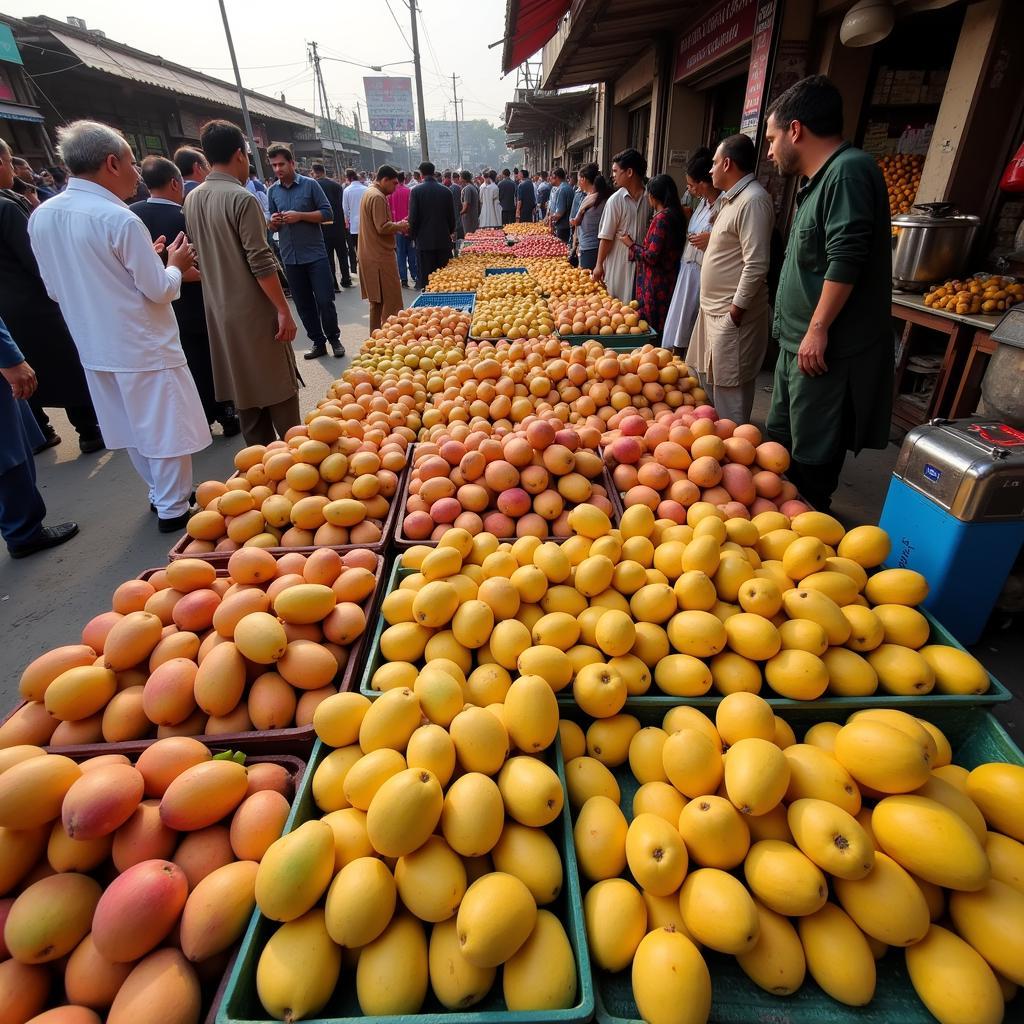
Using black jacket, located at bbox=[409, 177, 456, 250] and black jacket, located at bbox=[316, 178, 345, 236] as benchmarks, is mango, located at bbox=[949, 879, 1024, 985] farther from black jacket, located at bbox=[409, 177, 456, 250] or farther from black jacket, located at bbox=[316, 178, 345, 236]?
black jacket, located at bbox=[316, 178, 345, 236]

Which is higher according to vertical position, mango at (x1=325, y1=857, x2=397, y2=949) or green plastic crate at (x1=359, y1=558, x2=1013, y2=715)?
mango at (x1=325, y1=857, x2=397, y2=949)

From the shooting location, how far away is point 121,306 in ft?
11.5

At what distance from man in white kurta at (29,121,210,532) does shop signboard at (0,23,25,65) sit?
13030 millimetres

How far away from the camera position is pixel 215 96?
1984cm

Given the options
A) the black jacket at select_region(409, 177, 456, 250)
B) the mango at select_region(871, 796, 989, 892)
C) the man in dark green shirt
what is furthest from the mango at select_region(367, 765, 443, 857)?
the black jacket at select_region(409, 177, 456, 250)

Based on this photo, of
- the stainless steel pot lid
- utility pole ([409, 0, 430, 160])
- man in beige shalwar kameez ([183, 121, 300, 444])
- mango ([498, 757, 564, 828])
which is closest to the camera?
mango ([498, 757, 564, 828])

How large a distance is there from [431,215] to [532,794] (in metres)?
10.3

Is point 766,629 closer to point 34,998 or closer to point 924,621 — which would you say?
point 924,621

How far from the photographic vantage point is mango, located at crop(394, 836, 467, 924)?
3.58 feet

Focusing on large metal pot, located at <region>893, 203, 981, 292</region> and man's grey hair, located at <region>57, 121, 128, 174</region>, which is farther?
large metal pot, located at <region>893, 203, 981, 292</region>

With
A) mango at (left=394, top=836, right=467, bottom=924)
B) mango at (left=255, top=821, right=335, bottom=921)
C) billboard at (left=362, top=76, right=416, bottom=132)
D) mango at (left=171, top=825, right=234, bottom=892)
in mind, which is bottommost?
mango at (left=171, top=825, right=234, bottom=892)

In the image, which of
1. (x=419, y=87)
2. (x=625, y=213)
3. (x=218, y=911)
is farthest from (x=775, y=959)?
(x=419, y=87)

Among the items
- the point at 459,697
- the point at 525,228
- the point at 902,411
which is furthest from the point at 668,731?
the point at 525,228

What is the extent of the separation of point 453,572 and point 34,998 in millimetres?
1300
